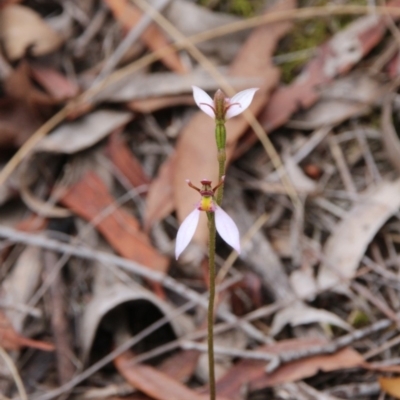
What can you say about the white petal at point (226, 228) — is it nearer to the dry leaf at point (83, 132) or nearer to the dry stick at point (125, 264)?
the dry stick at point (125, 264)

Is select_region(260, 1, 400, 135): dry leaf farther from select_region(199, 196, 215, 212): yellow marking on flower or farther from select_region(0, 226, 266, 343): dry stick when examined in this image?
select_region(199, 196, 215, 212): yellow marking on flower

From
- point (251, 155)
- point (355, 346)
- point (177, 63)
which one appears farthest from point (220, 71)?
point (355, 346)

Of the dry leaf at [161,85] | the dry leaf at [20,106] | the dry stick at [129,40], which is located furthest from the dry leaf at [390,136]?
the dry leaf at [20,106]

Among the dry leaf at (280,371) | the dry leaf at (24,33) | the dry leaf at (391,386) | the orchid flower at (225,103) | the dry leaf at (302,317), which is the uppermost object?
the dry leaf at (24,33)

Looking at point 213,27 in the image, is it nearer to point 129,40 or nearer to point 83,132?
point 129,40

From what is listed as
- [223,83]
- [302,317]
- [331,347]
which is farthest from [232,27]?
[331,347]
